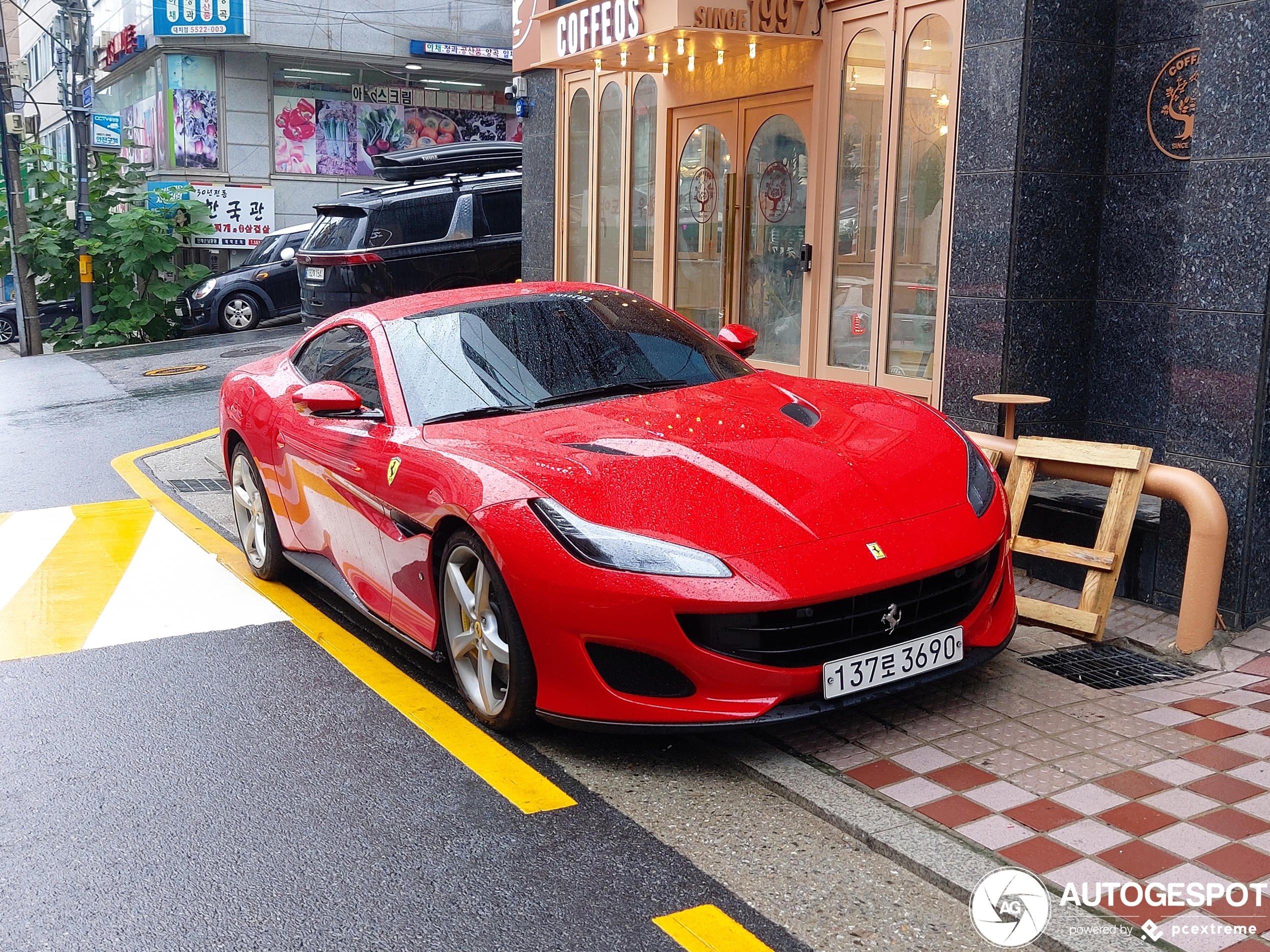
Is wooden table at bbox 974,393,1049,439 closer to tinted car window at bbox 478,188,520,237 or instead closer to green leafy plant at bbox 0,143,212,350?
tinted car window at bbox 478,188,520,237

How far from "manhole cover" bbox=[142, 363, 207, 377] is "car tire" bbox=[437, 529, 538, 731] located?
13470 mm

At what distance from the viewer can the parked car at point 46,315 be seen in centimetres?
2383

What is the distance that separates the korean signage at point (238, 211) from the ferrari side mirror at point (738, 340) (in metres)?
27.0

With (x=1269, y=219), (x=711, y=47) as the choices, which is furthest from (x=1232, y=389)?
(x=711, y=47)

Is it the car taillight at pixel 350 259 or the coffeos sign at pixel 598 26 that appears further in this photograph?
the car taillight at pixel 350 259

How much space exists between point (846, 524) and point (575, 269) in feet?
31.6

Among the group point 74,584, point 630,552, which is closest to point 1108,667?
point 630,552

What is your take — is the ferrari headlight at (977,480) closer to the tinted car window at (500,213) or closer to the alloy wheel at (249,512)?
the alloy wheel at (249,512)

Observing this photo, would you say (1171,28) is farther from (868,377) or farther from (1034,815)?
(1034,815)

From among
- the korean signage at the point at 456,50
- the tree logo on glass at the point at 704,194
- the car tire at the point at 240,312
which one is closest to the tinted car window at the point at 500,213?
the car tire at the point at 240,312

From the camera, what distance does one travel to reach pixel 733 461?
4.18 metres

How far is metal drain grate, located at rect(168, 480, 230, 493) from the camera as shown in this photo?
364 inches

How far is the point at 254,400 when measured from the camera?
641 centimetres

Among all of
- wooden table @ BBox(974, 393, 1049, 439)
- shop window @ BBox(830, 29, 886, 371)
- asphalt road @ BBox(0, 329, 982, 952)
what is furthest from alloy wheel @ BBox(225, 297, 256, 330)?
wooden table @ BBox(974, 393, 1049, 439)
